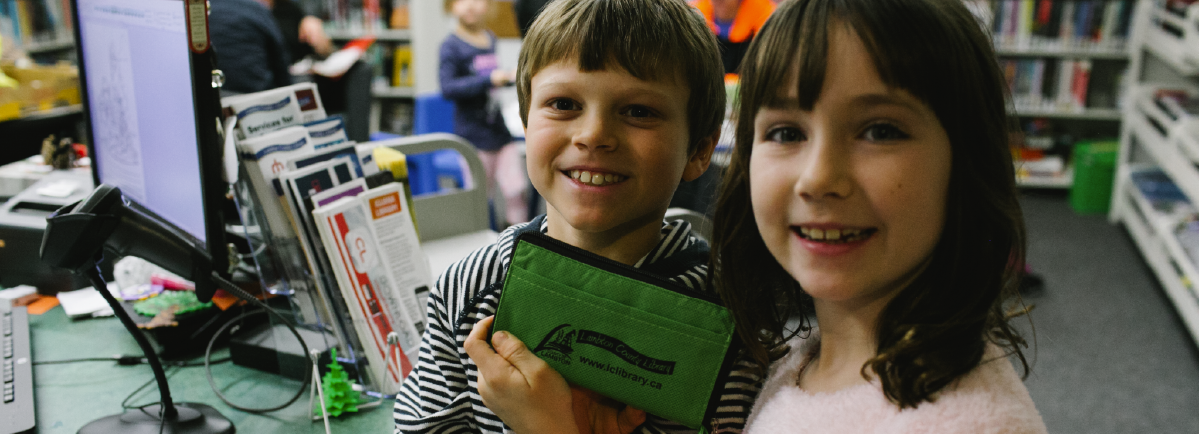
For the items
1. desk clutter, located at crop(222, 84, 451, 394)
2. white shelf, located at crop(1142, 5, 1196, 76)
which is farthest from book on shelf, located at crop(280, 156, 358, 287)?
white shelf, located at crop(1142, 5, 1196, 76)

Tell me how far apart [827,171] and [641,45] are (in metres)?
0.27

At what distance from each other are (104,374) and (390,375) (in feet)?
1.55

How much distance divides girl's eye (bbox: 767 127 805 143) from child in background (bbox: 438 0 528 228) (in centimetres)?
335

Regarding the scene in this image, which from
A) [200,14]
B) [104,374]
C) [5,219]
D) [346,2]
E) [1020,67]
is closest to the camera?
[200,14]

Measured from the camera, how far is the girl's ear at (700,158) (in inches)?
35.7

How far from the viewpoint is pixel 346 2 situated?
5.31m

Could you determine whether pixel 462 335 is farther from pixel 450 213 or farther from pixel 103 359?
pixel 450 213

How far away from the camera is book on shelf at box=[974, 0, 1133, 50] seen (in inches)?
185

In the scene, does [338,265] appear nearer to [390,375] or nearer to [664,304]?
[390,375]

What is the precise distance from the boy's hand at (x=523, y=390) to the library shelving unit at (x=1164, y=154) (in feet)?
9.69

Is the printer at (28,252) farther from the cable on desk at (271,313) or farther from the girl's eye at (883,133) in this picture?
the girl's eye at (883,133)

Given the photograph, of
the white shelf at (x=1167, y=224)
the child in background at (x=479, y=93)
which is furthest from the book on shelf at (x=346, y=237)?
the white shelf at (x=1167, y=224)

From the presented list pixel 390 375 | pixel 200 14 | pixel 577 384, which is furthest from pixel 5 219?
pixel 577 384

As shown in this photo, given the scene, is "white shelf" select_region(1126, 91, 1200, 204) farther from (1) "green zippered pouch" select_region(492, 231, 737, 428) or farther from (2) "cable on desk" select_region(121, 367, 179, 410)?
(2) "cable on desk" select_region(121, 367, 179, 410)
